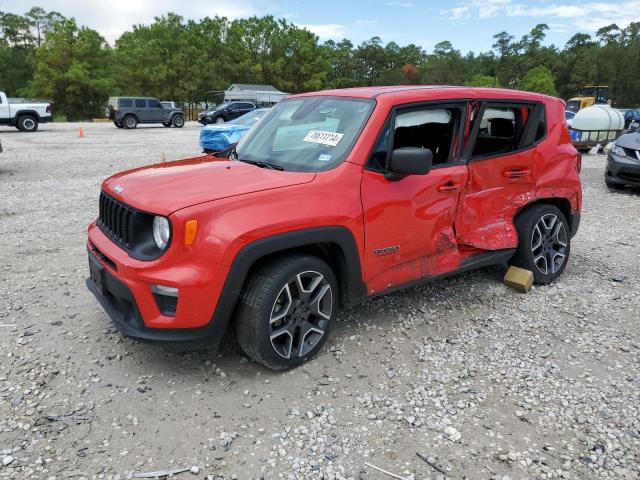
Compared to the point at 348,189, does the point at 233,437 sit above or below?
below

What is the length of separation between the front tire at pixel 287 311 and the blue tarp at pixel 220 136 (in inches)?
372

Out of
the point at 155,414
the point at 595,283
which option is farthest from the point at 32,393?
the point at 595,283

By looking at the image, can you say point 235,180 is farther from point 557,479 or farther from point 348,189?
point 557,479

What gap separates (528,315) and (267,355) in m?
2.28

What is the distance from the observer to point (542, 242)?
4535 mm

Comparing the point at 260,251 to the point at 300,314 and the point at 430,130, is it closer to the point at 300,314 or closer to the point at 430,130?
the point at 300,314

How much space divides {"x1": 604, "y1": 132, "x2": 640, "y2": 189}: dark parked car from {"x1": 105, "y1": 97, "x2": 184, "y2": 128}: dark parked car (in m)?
25.4

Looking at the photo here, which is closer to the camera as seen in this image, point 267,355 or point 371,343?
point 267,355

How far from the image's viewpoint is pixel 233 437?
8.50 ft

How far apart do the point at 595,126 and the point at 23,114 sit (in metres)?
23.4

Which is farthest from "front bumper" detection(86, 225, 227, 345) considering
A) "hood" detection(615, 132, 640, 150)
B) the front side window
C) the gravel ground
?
"hood" detection(615, 132, 640, 150)

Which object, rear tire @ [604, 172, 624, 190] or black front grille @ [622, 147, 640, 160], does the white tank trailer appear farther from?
black front grille @ [622, 147, 640, 160]

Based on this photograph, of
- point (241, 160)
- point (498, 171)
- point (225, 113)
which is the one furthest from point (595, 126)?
point (225, 113)

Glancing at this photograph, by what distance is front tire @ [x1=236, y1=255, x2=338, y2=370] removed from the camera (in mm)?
2883
